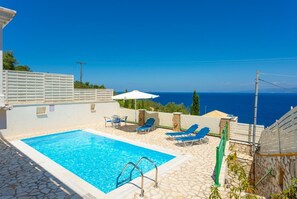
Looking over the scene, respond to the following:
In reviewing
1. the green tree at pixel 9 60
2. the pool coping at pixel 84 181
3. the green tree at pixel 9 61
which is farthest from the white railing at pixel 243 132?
the green tree at pixel 9 60

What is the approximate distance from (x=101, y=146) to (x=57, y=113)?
510cm

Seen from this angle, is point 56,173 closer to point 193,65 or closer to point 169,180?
point 169,180

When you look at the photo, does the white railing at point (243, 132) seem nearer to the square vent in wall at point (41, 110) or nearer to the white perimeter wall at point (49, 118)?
the white perimeter wall at point (49, 118)

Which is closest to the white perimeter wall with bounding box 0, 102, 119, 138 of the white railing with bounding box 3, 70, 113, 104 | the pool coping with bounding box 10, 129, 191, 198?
the white railing with bounding box 3, 70, 113, 104

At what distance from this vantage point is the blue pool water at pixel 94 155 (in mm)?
6621

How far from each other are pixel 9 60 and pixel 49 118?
70.1 feet

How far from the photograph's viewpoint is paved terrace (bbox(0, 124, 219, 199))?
477 centimetres

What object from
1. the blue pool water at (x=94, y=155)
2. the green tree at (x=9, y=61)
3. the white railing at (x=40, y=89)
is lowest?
the blue pool water at (x=94, y=155)

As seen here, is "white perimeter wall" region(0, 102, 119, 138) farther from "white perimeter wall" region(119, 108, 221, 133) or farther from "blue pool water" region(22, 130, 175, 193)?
"white perimeter wall" region(119, 108, 221, 133)

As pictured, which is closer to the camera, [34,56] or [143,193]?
[143,193]

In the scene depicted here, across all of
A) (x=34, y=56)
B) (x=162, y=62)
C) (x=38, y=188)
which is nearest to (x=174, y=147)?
(x=38, y=188)

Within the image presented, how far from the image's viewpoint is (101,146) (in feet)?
32.9

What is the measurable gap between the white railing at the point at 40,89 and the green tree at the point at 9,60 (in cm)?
1870

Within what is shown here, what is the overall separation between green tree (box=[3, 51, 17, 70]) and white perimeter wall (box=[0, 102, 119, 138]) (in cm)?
1951
